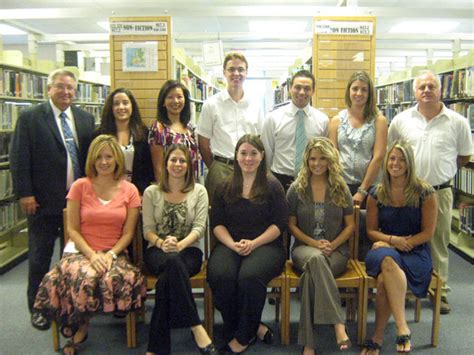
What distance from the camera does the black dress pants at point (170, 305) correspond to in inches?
95.3

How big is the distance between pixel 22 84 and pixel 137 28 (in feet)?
7.03

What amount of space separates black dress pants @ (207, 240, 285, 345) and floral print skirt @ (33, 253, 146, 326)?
48cm

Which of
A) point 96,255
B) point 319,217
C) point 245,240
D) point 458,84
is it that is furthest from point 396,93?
point 96,255

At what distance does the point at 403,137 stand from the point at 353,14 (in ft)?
4.52

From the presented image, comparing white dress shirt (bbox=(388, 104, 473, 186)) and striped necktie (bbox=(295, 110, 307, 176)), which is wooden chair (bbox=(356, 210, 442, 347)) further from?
striped necktie (bbox=(295, 110, 307, 176))

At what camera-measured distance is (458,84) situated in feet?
16.0

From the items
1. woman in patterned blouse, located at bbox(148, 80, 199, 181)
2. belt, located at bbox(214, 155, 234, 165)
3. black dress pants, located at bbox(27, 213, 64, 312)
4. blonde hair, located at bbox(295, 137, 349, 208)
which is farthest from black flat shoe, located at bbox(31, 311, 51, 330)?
blonde hair, located at bbox(295, 137, 349, 208)

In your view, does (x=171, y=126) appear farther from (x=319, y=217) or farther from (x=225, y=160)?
(x=319, y=217)

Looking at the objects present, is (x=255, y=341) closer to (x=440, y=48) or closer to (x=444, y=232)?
(x=444, y=232)

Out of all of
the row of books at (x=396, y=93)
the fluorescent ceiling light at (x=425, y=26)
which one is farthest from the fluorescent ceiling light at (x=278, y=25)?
the row of books at (x=396, y=93)

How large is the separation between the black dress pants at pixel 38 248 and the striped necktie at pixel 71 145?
0.34 metres

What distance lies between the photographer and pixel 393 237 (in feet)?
8.80

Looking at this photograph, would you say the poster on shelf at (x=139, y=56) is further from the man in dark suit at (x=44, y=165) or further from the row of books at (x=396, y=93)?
the row of books at (x=396, y=93)

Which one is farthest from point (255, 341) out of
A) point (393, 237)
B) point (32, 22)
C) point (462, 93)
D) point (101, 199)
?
point (32, 22)
